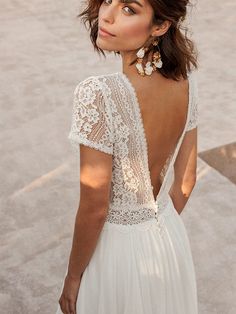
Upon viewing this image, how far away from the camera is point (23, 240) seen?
3211mm

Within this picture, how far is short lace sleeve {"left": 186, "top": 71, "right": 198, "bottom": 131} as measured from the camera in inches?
61.3

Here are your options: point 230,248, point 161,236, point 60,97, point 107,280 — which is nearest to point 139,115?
point 161,236

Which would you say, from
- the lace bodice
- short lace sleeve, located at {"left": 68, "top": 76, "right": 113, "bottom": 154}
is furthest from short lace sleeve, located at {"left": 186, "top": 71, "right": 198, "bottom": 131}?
short lace sleeve, located at {"left": 68, "top": 76, "right": 113, "bottom": 154}

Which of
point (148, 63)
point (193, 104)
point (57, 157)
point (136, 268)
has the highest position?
point (148, 63)

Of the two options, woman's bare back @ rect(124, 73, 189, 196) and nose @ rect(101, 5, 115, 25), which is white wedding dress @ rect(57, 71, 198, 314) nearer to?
woman's bare back @ rect(124, 73, 189, 196)

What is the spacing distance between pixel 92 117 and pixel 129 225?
1.44 feet

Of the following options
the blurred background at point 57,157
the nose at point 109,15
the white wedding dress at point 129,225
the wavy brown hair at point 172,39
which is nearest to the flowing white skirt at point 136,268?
the white wedding dress at point 129,225

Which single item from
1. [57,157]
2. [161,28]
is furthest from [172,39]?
[57,157]

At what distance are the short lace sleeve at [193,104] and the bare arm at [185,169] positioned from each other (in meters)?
0.04

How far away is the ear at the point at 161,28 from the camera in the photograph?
4.46 feet

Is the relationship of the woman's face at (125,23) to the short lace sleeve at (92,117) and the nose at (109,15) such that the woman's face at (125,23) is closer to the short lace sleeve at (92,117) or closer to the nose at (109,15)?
the nose at (109,15)

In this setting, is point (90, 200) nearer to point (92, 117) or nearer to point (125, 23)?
point (92, 117)

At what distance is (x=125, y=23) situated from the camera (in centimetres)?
135

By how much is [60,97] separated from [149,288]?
3114 millimetres
